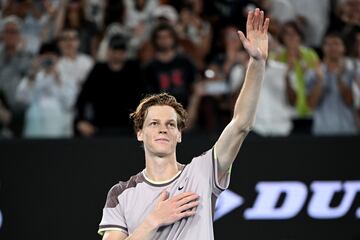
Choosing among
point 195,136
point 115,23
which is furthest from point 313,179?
point 115,23

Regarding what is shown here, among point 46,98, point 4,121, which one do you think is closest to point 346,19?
point 46,98

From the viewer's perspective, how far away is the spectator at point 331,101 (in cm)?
997

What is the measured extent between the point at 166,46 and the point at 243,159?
1.58 meters

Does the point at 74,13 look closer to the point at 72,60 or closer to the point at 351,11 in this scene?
the point at 72,60

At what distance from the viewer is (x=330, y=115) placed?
997 centimetres

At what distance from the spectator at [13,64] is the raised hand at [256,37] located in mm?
5578

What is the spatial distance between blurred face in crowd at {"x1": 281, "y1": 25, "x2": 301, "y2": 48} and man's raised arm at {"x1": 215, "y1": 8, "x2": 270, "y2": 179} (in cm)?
526

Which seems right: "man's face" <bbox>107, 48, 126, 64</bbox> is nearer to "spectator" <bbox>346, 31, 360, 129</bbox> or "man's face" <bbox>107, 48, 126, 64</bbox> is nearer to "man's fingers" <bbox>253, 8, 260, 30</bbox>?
"spectator" <bbox>346, 31, 360, 129</bbox>

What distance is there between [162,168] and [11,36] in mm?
6474

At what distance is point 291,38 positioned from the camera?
34.0ft

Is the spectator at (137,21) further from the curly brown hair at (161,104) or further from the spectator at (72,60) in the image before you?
the curly brown hair at (161,104)

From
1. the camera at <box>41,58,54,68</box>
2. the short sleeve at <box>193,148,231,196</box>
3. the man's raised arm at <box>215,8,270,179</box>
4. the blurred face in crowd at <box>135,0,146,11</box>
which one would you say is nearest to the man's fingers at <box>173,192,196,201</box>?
the short sleeve at <box>193,148,231,196</box>

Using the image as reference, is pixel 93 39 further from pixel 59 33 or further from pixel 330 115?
pixel 330 115

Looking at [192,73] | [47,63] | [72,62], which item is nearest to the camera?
[192,73]
